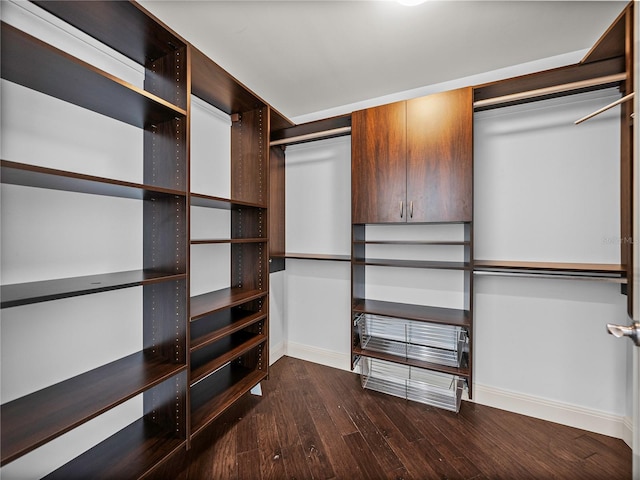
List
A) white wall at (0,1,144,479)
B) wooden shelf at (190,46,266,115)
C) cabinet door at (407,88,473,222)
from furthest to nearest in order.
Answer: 1. cabinet door at (407,88,473,222)
2. wooden shelf at (190,46,266,115)
3. white wall at (0,1,144,479)

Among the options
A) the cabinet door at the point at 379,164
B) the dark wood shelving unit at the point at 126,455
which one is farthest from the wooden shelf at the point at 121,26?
the dark wood shelving unit at the point at 126,455

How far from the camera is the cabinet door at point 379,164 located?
2.04 m

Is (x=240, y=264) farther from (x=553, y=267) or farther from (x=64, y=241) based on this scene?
(x=553, y=267)

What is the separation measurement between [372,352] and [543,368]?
3.93 feet

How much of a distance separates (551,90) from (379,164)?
3.67 feet

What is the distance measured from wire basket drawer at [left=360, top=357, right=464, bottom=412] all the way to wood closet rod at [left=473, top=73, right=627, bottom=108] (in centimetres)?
198

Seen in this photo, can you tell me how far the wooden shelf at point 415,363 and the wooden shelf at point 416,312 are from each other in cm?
32

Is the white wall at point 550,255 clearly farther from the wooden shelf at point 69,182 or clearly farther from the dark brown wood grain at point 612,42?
the wooden shelf at point 69,182

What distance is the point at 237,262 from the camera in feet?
7.56

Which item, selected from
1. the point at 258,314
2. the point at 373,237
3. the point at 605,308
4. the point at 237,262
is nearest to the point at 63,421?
the point at 258,314

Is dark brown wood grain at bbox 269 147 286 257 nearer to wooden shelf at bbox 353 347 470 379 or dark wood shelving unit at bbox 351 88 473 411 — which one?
dark wood shelving unit at bbox 351 88 473 411

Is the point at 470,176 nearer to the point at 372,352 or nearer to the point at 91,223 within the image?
the point at 372,352

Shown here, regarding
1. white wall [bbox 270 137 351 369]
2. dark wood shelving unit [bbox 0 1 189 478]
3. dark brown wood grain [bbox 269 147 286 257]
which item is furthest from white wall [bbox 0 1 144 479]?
white wall [bbox 270 137 351 369]

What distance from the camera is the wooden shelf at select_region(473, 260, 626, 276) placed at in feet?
5.38
